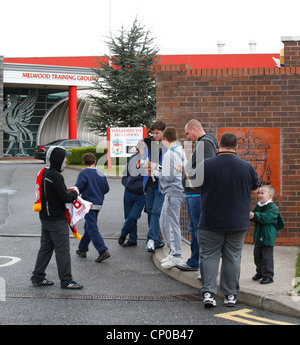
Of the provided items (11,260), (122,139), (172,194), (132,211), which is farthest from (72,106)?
(172,194)

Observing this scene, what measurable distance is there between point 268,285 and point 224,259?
778 mm

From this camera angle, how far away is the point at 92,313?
5578mm

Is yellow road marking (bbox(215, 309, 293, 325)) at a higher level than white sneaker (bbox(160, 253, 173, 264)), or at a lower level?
lower

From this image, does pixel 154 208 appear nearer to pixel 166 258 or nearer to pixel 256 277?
pixel 166 258

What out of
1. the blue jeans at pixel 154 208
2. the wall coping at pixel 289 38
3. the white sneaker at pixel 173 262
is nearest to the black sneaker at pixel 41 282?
the white sneaker at pixel 173 262

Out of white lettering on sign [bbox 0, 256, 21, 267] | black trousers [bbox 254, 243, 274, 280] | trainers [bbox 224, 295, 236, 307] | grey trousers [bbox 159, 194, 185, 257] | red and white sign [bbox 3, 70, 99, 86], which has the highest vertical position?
red and white sign [bbox 3, 70, 99, 86]

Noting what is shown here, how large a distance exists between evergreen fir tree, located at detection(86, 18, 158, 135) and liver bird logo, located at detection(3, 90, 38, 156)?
1302cm

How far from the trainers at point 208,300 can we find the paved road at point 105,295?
82mm

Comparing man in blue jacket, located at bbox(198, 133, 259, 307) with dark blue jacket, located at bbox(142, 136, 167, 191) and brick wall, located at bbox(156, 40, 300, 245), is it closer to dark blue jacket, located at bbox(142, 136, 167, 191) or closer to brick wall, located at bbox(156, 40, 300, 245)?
dark blue jacket, located at bbox(142, 136, 167, 191)

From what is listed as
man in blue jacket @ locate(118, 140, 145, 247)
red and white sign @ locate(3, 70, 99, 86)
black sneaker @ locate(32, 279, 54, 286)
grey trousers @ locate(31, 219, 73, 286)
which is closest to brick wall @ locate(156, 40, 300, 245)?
man in blue jacket @ locate(118, 140, 145, 247)

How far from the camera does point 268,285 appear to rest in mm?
6312

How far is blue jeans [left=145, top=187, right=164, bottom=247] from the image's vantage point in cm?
831

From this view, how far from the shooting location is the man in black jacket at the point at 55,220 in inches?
260

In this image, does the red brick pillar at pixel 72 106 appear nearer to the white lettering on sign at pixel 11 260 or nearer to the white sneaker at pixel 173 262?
the white lettering on sign at pixel 11 260
